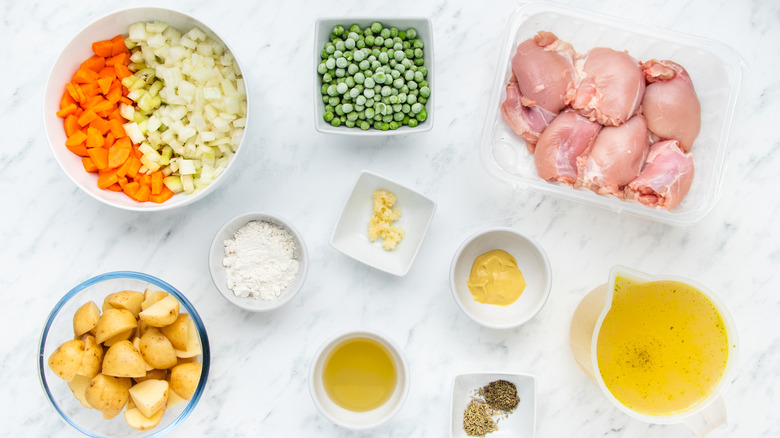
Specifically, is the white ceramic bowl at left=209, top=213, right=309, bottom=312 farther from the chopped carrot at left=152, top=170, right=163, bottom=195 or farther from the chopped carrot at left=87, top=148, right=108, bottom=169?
the chopped carrot at left=87, top=148, right=108, bottom=169

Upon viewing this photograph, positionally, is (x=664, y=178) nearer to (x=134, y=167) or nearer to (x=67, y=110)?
(x=134, y=167)

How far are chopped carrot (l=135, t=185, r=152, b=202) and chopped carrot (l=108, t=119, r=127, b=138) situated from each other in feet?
0.55

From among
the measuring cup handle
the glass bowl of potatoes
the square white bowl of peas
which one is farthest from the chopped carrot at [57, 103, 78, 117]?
the measuring cup handle

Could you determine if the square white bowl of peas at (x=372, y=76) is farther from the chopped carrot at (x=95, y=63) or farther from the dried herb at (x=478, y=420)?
the dried herb at (x=478, y=420)

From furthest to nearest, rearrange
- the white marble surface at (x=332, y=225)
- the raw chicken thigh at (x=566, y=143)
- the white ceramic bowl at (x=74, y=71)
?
the white marble surface at (x=332, y=225)
the raw chicken thigh at (x=566, y=143)
the white ceramic bowl at (x=74, y=71)

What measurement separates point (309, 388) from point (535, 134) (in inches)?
41.4

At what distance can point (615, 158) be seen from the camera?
173 centimetres

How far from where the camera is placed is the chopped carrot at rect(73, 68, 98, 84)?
5.53ft

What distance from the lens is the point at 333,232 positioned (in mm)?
1802

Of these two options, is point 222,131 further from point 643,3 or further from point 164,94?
point 643,3

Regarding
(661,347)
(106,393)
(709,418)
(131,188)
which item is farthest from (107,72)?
(709,418)

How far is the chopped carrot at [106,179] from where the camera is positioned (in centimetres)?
172

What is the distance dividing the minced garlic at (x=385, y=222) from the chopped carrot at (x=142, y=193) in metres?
0.69

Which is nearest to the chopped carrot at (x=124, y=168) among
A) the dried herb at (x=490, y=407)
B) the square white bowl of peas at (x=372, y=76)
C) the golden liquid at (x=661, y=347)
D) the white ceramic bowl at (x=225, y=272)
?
the white ceramic bowl at (x=225, y=272)
